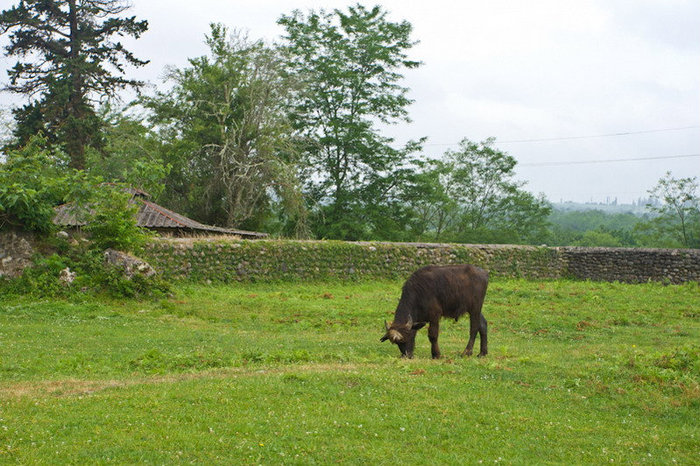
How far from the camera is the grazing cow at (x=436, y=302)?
1155 centimetres

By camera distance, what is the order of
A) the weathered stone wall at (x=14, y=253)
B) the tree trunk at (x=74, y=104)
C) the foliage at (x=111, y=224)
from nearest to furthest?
the weathered stone wall at (x=14, y=253)
the foliage at (x=111, y=224)
the tree trunk at (x=74, y=104)

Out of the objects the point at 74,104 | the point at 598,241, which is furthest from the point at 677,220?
the point at 74,104

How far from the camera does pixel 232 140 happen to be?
4025cm

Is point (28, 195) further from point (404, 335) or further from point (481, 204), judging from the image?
point (481, 204)

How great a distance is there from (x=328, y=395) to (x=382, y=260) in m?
18.5

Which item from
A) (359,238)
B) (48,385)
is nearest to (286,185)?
(359,238)

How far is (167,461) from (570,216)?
124m

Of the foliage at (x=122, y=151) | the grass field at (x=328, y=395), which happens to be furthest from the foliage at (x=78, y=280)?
the foliage at (x=122, y=151)

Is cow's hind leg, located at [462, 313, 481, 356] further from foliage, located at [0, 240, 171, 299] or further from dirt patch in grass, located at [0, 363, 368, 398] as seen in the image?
foliage, located at [0, 240, 171, 299]

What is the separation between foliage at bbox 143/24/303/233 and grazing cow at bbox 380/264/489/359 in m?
28.6

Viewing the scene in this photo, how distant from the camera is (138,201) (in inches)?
832

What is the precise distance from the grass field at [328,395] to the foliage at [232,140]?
25.1 m

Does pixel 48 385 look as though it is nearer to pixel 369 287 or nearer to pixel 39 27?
pixel 369 287

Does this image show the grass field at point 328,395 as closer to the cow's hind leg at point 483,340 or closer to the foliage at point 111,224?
the cow's hind leg at point 483,340
